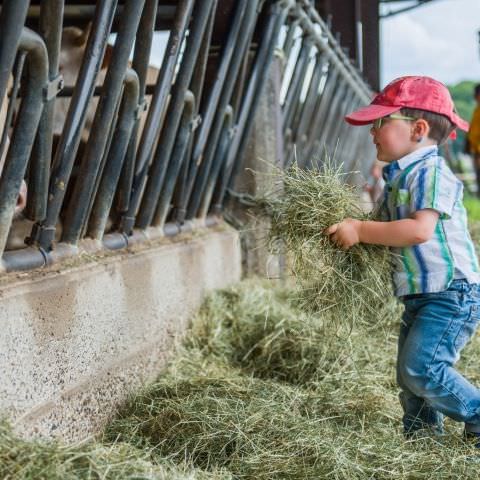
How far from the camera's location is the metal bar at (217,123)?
162 inches

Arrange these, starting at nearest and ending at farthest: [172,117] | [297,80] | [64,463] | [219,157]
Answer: [64,463] < [172,117] < [219,157] < [297,80]

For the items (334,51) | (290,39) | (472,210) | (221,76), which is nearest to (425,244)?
(221,76)

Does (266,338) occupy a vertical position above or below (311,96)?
below

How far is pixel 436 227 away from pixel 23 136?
139 cm

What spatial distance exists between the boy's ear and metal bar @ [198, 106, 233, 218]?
165cm

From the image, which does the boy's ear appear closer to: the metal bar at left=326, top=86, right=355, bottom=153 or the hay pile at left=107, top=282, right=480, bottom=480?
the hay pile at left=107, top=282, right=480, bottom=480

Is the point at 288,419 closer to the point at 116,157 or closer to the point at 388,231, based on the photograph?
the point at 388,231

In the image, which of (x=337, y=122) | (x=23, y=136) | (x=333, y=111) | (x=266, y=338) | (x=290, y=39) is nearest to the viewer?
(x=23, y=136)

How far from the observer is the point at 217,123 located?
425 cm

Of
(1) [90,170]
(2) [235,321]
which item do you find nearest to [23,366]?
(1) [90,170]

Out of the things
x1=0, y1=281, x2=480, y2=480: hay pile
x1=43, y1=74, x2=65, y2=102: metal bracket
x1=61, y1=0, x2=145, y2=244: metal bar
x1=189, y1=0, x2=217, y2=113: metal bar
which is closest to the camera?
x1=0, y1=281, x2=480, y2=480: hay pile

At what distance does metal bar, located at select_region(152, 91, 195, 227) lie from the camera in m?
3.87

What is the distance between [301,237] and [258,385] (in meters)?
0.66

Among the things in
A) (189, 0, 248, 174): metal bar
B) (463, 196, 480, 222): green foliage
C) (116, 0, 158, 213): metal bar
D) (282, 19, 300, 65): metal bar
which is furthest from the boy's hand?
(463, 196, 480, 222): green foliage
